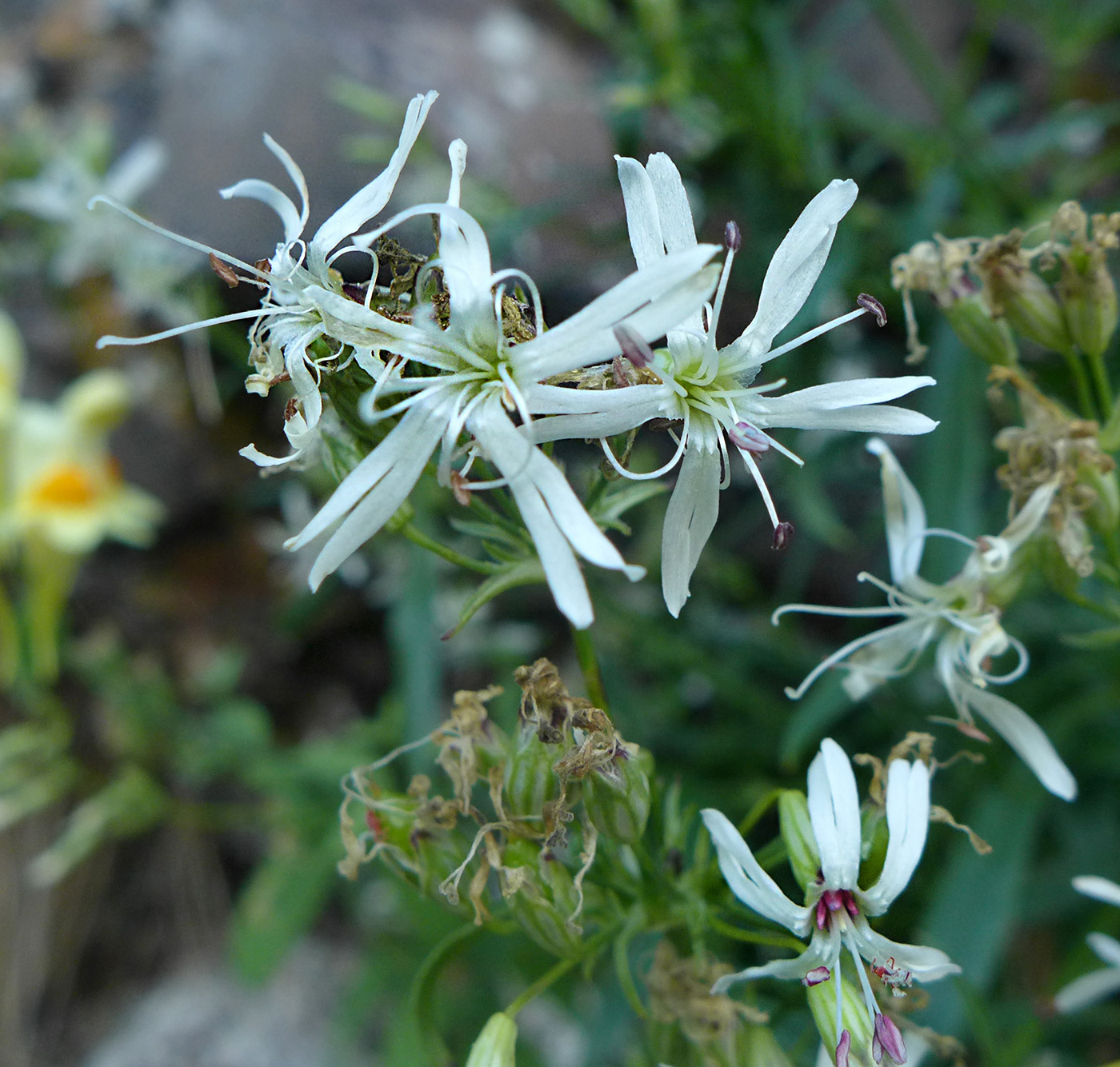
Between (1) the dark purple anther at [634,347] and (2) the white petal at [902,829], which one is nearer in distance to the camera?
(1) the dark purple anther at [634,347]

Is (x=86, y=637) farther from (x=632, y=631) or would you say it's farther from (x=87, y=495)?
(x=632, y=631)

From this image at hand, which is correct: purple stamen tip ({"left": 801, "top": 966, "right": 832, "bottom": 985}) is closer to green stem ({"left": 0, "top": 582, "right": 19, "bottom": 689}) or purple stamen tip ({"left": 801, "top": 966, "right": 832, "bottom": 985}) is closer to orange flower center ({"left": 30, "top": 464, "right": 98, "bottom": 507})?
orange flower center ({"left": 30, "top": 464, "right": 98, "bottom": 507})

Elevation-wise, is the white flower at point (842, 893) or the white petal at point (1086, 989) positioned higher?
the white flower at point (842, 893)

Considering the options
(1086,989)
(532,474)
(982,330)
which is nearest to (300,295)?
(532,474)

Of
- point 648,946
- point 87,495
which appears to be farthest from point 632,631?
point 87,495

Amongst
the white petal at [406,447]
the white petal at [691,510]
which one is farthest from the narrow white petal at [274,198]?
the white petal at [691,510]

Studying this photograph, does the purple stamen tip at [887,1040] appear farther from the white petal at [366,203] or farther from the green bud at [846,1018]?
the white petal at [366,203]
